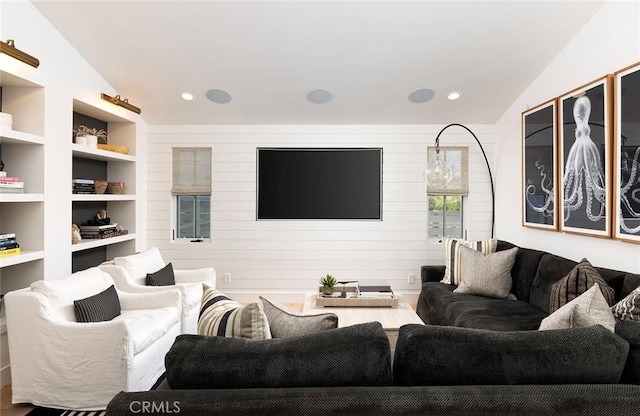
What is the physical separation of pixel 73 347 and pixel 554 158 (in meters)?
4.18

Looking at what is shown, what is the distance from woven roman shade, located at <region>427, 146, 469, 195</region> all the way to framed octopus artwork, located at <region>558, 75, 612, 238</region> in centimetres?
169

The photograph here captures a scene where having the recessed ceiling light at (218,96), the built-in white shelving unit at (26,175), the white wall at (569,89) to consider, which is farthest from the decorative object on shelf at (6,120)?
the white wall at (569,89)

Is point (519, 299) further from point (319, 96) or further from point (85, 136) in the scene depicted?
point (85, 136)

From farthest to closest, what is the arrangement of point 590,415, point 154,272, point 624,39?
1. point 154,272
2. point 624,39
3. point 590,415

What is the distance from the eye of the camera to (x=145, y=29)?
3.70 meters

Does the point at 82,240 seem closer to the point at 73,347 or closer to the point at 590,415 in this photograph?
the point at 73,347

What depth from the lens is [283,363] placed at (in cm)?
135

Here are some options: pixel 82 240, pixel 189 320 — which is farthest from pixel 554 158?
pixel 82 240

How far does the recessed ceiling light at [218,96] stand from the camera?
4.72 m

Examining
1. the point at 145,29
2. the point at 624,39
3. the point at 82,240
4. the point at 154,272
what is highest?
the point at 145,29

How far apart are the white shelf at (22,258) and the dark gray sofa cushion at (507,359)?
312 cm

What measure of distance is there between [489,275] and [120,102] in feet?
13.8

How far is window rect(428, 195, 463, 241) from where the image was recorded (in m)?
5.61

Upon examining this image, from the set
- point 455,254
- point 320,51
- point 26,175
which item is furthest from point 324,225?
point 26,175
